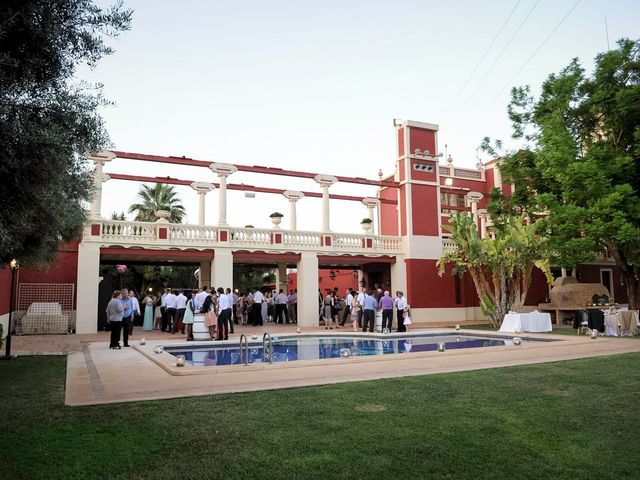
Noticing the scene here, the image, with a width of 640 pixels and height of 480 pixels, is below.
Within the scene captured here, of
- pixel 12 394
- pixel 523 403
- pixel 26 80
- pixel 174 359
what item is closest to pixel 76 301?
pixel 174 359

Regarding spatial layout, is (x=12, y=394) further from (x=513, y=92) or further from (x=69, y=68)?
(x=513, y=92)

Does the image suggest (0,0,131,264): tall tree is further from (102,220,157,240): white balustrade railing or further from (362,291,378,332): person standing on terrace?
(102,220,157,240): white balustrade railing

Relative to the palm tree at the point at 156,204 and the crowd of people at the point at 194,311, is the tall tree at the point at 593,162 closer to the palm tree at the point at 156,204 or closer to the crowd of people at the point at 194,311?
the crowd of people at the point at 194,311

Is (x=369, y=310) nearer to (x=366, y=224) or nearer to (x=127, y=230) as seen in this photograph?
(x=366, y=224)

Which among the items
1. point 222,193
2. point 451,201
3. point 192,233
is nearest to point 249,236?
point 222,193

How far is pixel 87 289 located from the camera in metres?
17.8

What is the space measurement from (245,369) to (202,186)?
44.7 ft

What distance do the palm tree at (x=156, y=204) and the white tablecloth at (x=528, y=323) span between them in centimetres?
2081

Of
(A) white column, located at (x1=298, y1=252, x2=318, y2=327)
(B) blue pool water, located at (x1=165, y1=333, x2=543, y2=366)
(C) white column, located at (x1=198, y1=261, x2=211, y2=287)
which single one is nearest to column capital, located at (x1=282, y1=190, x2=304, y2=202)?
(A) white column, located at (x1=298, y1=252, x2=318, y2=327)

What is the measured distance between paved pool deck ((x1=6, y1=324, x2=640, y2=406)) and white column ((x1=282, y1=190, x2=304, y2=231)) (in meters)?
10.7

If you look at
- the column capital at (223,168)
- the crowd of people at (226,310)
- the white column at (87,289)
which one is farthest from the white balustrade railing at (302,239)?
the white column at (87,289)

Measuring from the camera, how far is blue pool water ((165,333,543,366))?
1137 centimetres

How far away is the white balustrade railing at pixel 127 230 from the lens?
59.9ft

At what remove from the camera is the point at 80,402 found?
5945 mm
